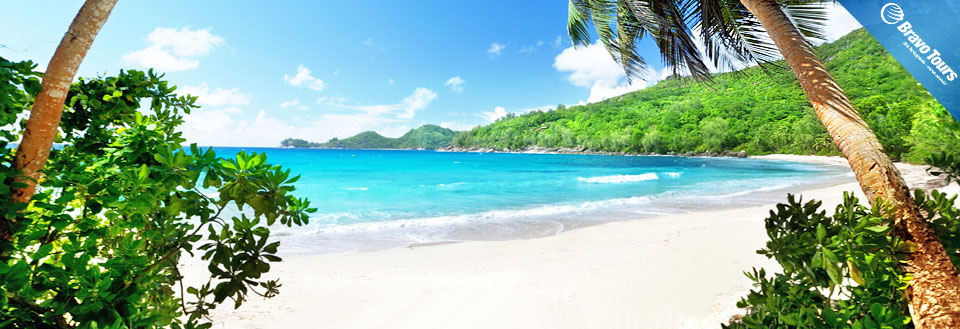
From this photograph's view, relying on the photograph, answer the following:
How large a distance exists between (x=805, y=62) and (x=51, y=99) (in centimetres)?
369

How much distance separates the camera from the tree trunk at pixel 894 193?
5.68 ft

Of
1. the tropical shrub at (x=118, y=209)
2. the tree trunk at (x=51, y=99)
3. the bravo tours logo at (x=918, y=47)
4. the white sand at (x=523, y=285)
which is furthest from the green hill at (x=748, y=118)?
the tree trunk at (x=51, y=99)

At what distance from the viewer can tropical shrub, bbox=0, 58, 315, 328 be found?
102 cm

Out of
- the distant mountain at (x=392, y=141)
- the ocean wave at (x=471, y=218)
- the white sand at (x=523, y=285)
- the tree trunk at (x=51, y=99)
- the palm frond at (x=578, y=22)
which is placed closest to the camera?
the tree trunk at (x=51, y=99)

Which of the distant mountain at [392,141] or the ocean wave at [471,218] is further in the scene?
the distant mountain at [392,141]

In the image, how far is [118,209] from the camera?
1.25 metres

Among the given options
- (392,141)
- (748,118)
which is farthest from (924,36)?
(392,141)

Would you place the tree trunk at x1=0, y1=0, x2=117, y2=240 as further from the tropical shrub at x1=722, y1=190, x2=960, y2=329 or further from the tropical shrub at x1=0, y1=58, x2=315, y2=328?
the tropical shrub at x1=722, y1=190, x2=960, y2=329

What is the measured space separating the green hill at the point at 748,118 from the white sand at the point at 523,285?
2.30 metres

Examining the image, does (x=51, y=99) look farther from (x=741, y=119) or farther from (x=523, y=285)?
(x=741, y=119)

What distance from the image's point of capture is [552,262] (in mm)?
6258

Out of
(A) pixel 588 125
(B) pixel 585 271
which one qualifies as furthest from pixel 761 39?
(A) pixel 588 125

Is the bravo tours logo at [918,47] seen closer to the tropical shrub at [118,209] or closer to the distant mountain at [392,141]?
the tropical shrub at [118,209]

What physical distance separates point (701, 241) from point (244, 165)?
26.6 feet
